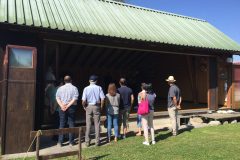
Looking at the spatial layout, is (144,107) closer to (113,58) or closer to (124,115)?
(124,115)

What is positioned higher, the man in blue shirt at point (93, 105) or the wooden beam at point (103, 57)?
the wooden beam at point (103, 57)

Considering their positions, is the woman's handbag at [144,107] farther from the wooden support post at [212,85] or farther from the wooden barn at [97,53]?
the wooden support post at [212,85]

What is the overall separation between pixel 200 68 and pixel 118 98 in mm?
8587

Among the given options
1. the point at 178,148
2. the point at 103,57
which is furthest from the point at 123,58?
the point at 178,148

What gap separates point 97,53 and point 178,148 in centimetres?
848

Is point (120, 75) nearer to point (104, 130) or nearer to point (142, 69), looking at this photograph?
point (142, 69)

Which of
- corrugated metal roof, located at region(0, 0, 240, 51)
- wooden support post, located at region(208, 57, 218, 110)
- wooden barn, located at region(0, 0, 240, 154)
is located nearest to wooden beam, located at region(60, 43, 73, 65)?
wooden barn, located at region(0, 0, 240, 154)

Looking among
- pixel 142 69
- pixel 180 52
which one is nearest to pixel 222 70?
pixel 180 52

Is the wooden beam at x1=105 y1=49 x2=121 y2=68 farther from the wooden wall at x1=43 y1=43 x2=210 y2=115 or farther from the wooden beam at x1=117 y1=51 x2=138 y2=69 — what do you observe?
the wooden beam at x1=117 y1=51 x2=138 y2=69

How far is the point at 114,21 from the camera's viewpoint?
38.7 ft

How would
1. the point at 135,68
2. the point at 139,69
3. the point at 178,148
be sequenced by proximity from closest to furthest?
1. the point at 178,148
2. the point at 135,68
3. the point at 139,69

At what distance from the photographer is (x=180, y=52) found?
12617mm

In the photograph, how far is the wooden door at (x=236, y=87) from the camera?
14.6 metres

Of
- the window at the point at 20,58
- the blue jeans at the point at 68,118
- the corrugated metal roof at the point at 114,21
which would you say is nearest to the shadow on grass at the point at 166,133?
the blue jeans at the point at 68,118
